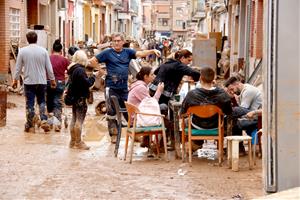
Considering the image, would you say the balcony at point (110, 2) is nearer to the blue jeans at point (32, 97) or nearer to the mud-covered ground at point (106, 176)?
the blue jeans at point (32, 97)

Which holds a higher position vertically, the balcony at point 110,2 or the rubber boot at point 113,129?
the balcony at point 110,2

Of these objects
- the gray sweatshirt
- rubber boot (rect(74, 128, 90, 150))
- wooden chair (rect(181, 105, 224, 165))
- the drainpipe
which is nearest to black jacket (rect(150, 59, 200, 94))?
wooden chair (rect(181, 105, 224, 165))

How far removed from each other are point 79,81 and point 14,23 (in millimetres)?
14053

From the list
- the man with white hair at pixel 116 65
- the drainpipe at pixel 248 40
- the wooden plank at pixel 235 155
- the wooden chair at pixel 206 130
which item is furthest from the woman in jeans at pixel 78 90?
the drainpipe at pixel 248 40

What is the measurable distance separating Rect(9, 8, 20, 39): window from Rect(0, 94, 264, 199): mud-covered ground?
12676 mm

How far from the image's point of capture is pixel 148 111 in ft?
34.1

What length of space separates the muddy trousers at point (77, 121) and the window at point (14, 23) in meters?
13.0

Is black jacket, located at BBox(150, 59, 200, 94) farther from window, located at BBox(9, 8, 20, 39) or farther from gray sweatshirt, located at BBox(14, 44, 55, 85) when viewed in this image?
window, located at BBox(9, 8, 20, 39)

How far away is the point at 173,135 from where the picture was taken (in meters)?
11.3

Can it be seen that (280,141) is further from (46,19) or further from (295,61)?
(46,19)

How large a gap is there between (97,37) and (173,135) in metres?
40.0

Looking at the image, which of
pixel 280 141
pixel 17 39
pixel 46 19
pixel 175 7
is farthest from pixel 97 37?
pixel 175 7

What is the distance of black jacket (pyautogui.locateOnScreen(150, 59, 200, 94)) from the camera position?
11258mm

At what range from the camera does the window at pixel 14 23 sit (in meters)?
24.4
